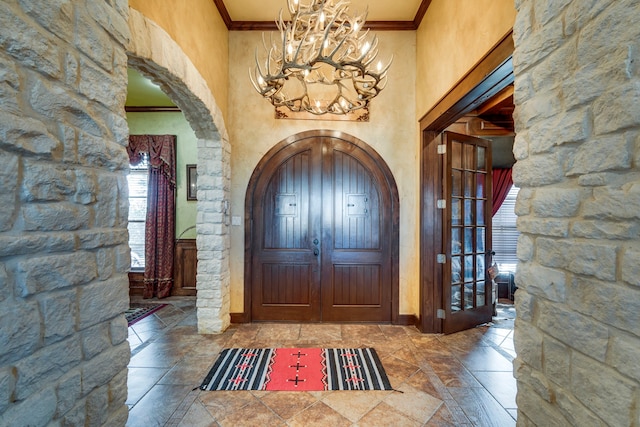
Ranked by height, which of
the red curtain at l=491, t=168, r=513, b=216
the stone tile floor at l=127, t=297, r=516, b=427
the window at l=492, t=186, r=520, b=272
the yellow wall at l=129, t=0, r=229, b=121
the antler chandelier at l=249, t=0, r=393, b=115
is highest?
the yellow wall at l=129, t=0, r=229, b=121

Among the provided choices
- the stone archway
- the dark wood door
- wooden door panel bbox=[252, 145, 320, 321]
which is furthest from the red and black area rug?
the dark wood door

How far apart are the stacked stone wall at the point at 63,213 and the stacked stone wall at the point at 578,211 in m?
1.80

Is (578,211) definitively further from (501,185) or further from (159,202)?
(159,202)

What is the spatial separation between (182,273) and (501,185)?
224 inches

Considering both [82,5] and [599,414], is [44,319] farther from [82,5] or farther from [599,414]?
[599,414]

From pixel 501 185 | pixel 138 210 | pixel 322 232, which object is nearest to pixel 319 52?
pixel 322 232

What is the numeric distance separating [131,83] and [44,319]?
4.22 meters

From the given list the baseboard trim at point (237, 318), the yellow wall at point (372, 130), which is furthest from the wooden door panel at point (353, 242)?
the baseboard trim at point (237, 318)

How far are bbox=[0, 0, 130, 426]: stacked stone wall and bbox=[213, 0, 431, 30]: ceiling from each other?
2298 millimetres

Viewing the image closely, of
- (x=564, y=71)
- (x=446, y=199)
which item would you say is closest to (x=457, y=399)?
(x=446, y=199)

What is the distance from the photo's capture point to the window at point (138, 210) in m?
4.84

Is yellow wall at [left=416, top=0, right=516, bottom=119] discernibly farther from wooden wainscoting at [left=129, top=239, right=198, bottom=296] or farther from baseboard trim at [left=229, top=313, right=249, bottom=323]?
wooden wainscoting at [left=129, top=239, right=198, bottom=296]

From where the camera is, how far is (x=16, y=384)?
0.83m

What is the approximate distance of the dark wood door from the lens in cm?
316
